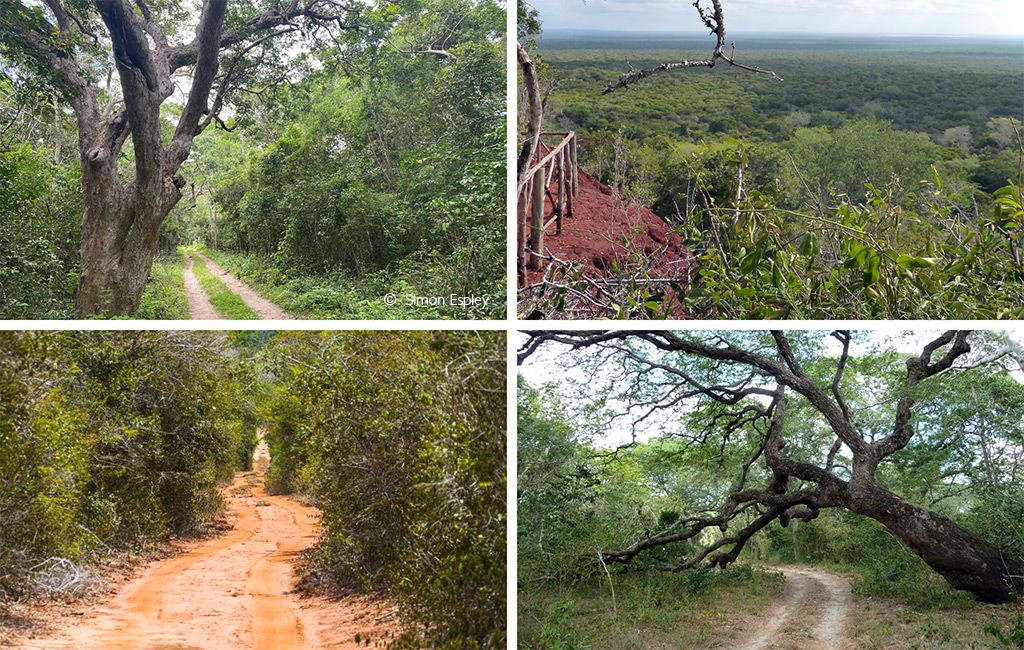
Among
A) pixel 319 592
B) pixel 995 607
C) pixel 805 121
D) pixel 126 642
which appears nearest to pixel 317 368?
pixel 319 592

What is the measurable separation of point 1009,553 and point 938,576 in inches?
10.8

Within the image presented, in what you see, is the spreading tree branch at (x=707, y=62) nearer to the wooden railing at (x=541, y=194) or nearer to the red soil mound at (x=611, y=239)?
the wooden railing at (x=541, y=194)

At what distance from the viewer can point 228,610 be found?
7.65 feet

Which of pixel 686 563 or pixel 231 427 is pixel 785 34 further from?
pixel 231 427

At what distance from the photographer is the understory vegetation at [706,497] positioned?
2.36 m

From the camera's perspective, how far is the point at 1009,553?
2.43 meters

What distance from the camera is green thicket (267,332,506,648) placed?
217 cm

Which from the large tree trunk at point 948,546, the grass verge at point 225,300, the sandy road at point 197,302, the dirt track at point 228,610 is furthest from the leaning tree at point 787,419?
the sandy road at point 197,302

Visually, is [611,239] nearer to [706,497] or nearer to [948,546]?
[706,497]

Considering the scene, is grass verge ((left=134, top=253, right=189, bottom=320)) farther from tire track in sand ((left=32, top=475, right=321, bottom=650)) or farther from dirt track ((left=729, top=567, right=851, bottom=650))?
dirt track ((left=729, top=567, right=851, bottom=650))

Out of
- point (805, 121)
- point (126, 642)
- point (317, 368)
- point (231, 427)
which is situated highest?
point (805, 121)

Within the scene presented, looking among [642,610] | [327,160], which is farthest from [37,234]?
[642,610]

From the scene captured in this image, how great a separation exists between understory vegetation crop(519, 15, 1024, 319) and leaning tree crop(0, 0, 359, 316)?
152 centimetres

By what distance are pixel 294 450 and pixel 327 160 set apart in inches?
60.2
